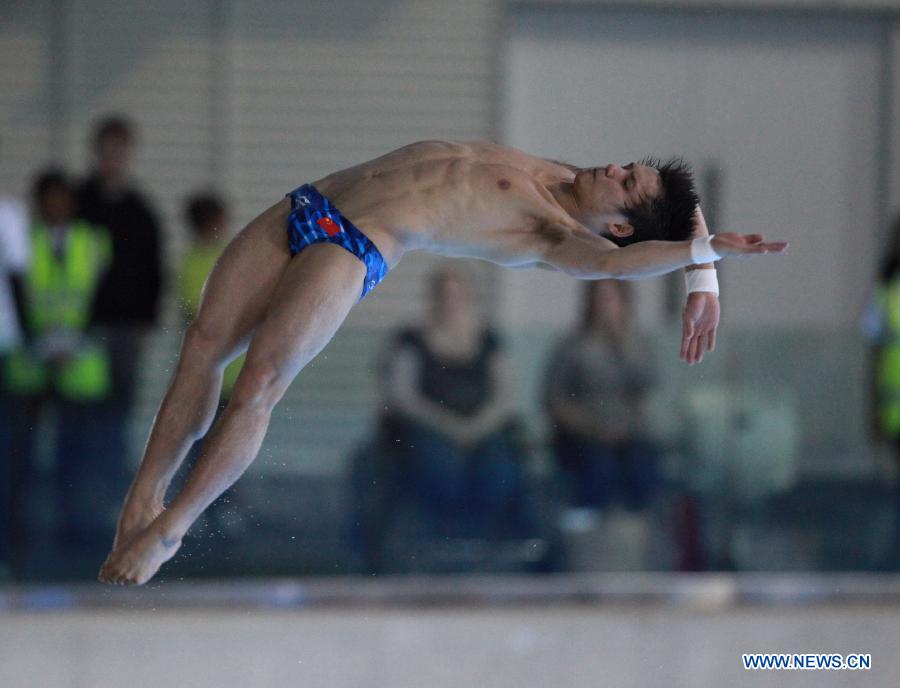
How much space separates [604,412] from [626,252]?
2114 millimetres

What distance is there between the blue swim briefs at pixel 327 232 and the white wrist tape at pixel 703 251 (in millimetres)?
780

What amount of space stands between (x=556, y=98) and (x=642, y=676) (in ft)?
8.51

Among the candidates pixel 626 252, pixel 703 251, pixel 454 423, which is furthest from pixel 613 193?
pixel 454 423

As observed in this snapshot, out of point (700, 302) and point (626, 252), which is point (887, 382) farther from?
point (626, 252)

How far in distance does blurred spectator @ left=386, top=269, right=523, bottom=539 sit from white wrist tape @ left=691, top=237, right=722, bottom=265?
2.05 meters

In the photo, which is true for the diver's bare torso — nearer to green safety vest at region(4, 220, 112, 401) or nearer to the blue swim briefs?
the blue swim briefs

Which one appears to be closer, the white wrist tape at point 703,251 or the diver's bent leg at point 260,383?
the white wrist tape at point 703,251

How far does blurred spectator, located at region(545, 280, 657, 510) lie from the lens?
5324 mm

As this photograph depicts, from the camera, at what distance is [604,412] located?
536cm

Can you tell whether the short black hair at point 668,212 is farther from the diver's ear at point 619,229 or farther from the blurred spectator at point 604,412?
the blurred spectator at point 604,412

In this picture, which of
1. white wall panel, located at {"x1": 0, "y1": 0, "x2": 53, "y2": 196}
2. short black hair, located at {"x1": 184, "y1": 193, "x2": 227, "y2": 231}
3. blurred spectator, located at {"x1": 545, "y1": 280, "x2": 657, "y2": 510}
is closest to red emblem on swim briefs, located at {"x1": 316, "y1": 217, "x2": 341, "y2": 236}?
short black hair, located at {"x1": 184, "y1": 193, "x2": 227, "y2": 231}

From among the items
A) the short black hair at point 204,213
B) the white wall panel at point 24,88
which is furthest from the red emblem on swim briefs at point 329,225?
the white wall panel at point 24,88

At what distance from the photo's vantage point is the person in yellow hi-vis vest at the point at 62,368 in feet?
17.2

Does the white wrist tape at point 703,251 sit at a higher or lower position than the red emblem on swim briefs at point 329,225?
lower
